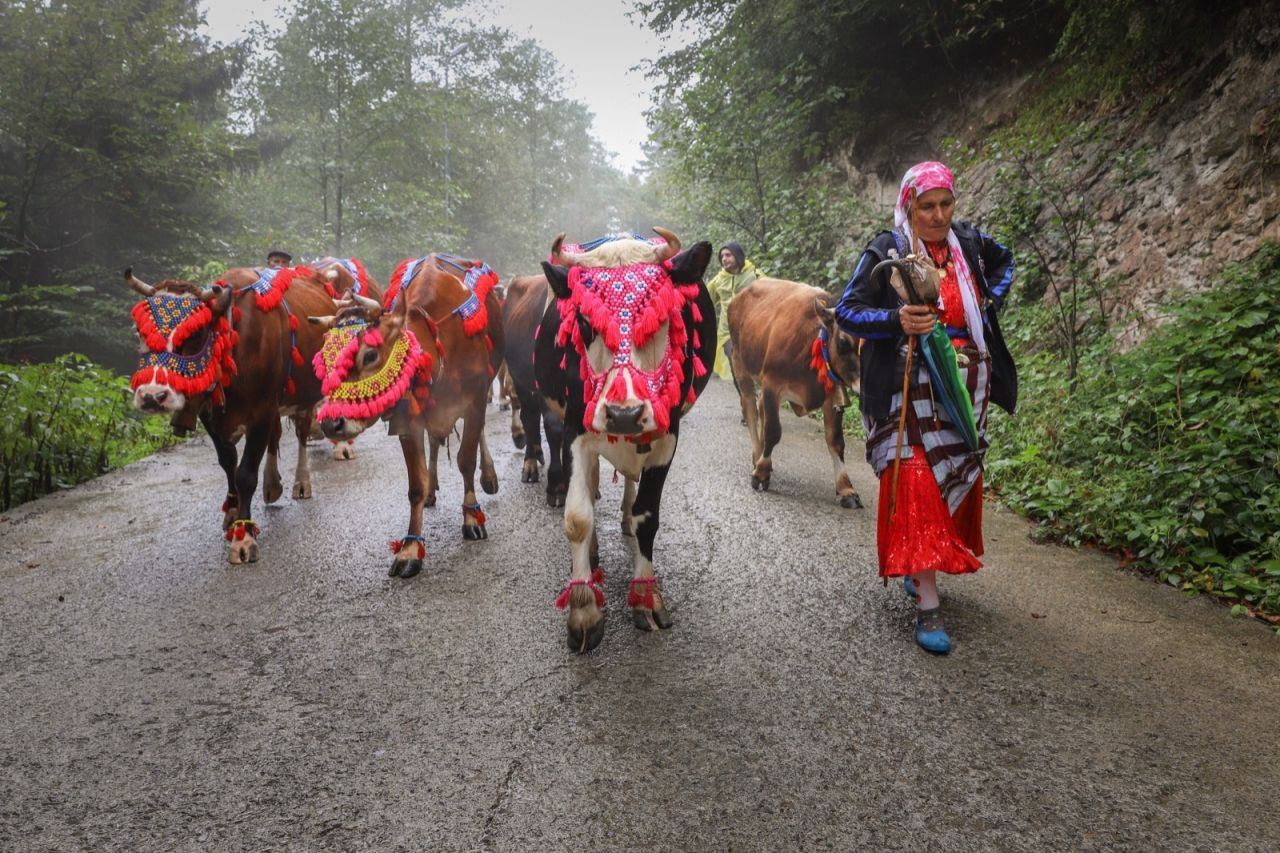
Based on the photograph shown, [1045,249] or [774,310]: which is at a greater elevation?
[1045,249]

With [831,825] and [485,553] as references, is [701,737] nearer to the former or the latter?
[831,825]

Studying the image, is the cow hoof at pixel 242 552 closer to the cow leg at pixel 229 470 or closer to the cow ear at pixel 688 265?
the cow leg at pixel 229 470

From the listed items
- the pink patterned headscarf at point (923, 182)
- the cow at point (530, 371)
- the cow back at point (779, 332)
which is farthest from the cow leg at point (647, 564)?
the cow back at point (779, 332)

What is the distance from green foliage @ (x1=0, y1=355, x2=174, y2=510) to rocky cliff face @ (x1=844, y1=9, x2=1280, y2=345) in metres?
9.48

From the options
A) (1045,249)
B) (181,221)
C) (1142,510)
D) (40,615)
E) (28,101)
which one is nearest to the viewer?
(40,615)

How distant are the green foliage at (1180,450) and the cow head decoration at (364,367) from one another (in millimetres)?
4328

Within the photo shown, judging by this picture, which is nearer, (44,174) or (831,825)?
(831,825)

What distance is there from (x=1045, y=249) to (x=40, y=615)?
373 inches

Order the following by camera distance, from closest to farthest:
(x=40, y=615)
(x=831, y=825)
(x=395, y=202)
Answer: (x=831, y=825) → (x=40, y=615) → (x=395, y=202)

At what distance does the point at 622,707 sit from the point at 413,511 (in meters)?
2.30

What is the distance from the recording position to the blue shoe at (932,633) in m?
3.33

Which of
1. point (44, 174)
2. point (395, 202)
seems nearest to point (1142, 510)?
point (44, 174)

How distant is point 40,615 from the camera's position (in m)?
3.99

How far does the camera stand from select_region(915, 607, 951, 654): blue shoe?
3326 millimetres
